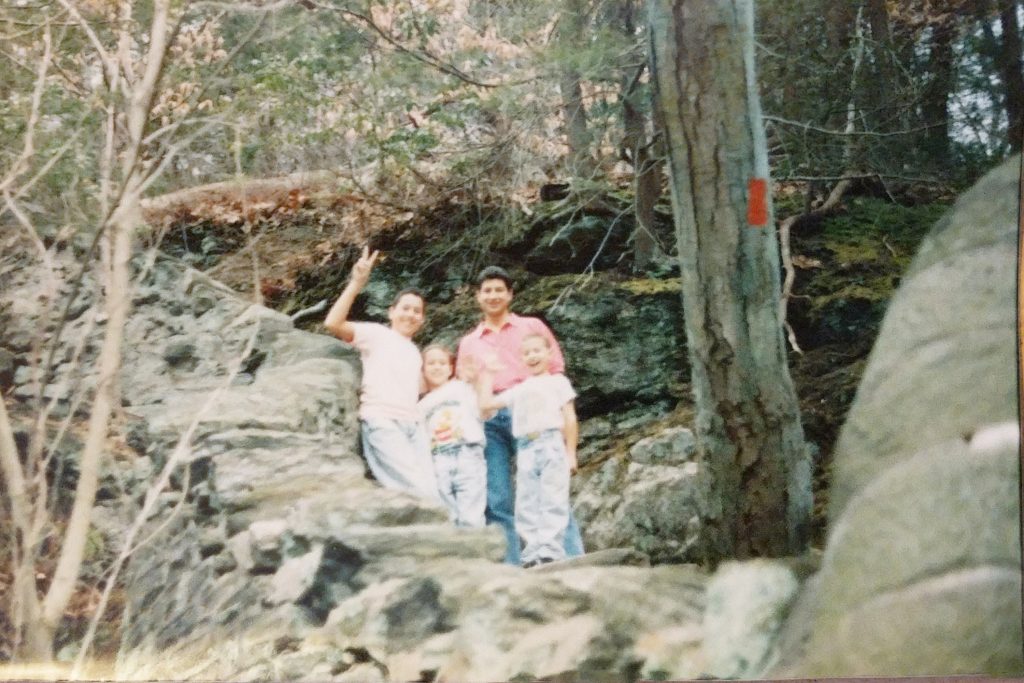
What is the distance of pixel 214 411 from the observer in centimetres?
276

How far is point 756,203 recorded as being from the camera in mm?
2553

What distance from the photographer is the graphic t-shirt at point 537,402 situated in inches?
106

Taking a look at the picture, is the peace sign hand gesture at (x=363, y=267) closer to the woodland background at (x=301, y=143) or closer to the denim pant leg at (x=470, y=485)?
the woodland background at (x=301, y=143)

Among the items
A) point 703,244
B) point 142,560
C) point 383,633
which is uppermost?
point 703,244

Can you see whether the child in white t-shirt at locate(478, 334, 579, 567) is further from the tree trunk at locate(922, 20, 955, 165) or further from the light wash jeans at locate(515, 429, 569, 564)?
the tree trunk at locate(922, 20, 955, 165)

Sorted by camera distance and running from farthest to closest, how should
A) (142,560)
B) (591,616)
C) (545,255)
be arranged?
(545,255) < (142,560) < (591,616)

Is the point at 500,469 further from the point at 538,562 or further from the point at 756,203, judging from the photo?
the point at 756,203

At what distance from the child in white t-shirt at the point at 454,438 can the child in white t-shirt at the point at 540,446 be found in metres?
0.07

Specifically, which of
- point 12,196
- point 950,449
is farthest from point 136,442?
point 950,449

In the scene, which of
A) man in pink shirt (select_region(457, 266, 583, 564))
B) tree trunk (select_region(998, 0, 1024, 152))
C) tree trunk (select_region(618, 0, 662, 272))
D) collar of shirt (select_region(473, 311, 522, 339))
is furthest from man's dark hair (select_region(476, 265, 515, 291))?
tree trunk (select_region(998, 0, 1024, 152))

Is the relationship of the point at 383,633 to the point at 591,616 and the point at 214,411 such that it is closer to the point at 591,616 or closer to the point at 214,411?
the point at 591,616

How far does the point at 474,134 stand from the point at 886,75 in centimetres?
124

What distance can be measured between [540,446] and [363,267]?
766mm

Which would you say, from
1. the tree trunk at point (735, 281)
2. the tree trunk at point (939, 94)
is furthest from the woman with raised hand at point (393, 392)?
the tree trunk at point (939, 94)
